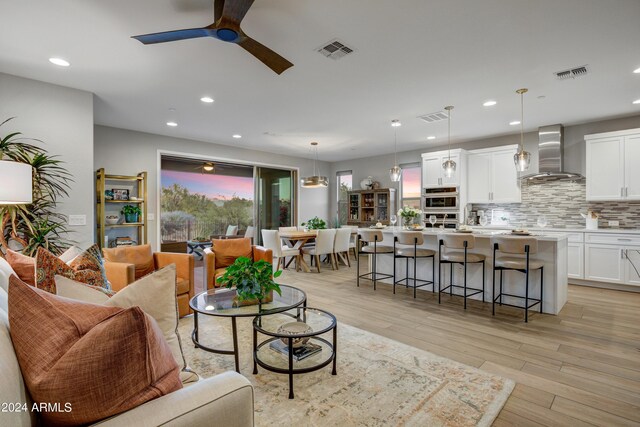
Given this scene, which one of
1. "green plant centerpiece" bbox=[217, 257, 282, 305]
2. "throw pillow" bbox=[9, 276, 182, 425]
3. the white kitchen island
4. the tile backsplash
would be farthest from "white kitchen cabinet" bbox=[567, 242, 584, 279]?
"throw pillow" bbox=[9, 276, 182, 425]

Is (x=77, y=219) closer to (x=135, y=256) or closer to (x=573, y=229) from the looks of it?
(x=135, y=256)

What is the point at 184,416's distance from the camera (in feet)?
2.90

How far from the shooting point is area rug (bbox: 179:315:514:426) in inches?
74.2

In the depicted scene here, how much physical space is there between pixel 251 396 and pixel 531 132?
22.5 feet

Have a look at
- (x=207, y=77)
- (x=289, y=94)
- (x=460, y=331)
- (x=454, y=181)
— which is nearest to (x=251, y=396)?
(x=460, y=331)

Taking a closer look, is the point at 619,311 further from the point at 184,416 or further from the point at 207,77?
the point at 207,77

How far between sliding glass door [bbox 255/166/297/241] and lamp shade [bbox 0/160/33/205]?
5412 mm

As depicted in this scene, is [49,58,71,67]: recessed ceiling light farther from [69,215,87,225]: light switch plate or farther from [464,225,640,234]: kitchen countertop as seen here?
[464,225,640,234]: kitchen countertop

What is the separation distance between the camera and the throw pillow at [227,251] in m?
4.22

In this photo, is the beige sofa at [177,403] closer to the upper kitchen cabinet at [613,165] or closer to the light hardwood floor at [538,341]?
the light hardwood floor at [538,341]

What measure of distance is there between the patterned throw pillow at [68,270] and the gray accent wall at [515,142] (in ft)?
17.6

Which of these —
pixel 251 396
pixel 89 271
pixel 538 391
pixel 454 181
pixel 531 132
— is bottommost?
pixel 538 391

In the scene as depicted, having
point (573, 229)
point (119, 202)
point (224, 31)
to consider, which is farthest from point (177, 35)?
point (573, 229)

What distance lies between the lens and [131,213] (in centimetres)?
548
